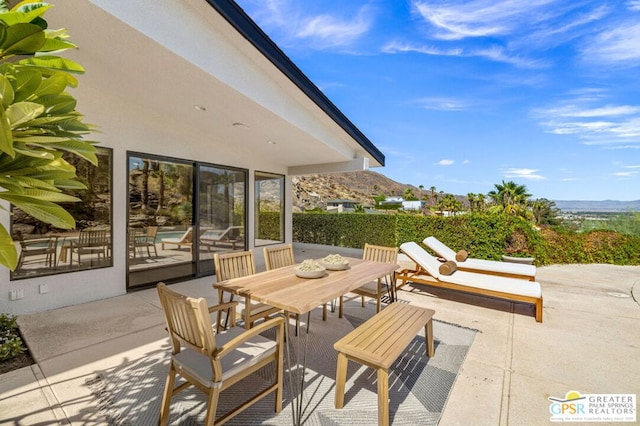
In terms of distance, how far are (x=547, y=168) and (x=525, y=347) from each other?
4529 centimetres

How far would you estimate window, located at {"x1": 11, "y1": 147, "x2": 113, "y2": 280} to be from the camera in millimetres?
4121

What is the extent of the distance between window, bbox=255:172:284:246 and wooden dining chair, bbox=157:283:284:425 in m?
5.70

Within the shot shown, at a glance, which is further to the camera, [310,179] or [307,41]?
[310,179]

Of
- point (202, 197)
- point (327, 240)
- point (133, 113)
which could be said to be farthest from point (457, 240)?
point (133, 113)

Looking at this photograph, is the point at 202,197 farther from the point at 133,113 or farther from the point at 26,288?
the point at 26,288

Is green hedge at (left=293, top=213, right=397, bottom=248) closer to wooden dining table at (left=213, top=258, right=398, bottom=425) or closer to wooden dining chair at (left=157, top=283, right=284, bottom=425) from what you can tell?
wooden dining table at (left=213, top=258, right=398, bottom=425)

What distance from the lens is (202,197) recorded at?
634cm

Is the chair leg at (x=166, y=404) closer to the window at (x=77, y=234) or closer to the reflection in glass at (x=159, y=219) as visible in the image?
the window at (x=77, y=234)

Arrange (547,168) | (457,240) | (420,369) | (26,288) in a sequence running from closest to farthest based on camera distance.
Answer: (420,369), (26,288), (457,240), (547,168)

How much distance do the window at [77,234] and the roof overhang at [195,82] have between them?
28.5 inches

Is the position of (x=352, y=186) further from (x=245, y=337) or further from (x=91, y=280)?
(x=245, y=337)

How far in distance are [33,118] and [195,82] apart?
10.8 ft

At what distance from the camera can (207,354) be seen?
1778 millimetres

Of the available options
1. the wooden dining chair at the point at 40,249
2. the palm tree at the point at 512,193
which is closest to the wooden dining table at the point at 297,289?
the wooden dining chair at the point at 40,249
